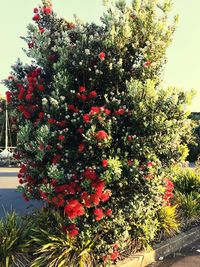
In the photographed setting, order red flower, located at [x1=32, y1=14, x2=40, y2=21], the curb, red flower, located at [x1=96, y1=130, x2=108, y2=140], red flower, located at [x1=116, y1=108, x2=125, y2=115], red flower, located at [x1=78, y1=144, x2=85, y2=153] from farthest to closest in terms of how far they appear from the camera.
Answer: red flower, located at [x1=32, y1=14, x2=40, y2=21], the curb, red flower, located at [x1=116, y1=108, x2=125, y2=115], red flower, located at [x1=78, y1=144, x2=85, y2=153], red flower, located at [x1=96, y1=130, x2=108, y2=140]

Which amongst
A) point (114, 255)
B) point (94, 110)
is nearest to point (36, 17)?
point (94, 110)

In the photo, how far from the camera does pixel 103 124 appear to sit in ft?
19.8

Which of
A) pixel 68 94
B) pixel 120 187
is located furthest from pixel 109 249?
pixel 68 94

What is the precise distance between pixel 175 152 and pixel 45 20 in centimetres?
323

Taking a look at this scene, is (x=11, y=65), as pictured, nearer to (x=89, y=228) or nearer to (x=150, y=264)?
(x=89, y=228)

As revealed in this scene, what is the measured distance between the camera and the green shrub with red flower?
607 centimetres

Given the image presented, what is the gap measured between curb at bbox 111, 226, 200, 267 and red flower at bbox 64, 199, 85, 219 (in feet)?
4.04

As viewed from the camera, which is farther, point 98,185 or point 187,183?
point 187,183

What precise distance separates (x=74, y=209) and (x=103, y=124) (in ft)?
4.30

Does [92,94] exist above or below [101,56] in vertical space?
below

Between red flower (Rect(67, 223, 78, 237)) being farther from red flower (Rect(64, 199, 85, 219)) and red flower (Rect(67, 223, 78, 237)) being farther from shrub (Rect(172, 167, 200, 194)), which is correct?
shrub (Rect(172, 167, 200, 194))

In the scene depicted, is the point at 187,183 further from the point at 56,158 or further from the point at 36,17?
the point at 36,17

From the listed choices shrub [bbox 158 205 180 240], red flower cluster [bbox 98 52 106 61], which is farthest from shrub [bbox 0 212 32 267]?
red flower cluster [bbox 98 52 106 61]

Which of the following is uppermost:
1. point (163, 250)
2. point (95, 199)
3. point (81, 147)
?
point (81, 147)
